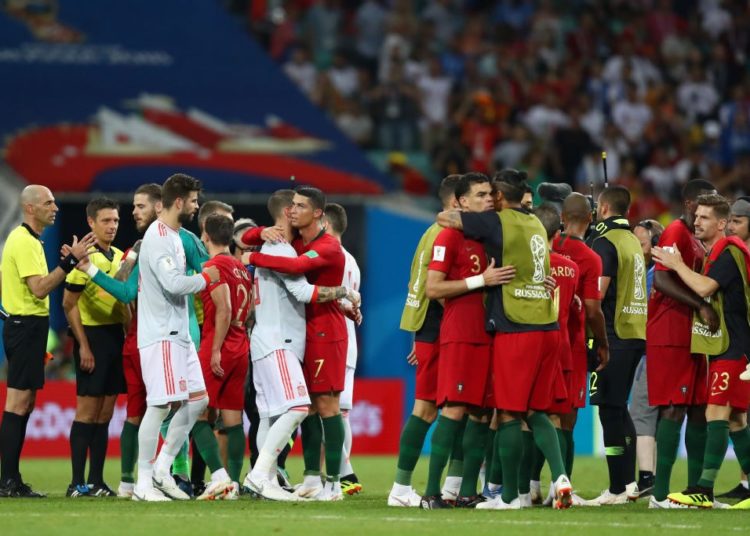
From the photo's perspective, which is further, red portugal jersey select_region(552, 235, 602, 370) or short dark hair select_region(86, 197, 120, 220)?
short dark hair select_region(86, 197, 120, 220)

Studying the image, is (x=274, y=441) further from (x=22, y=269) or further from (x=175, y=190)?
(x=22, y=269)

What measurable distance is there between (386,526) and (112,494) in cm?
347

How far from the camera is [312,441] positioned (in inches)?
470

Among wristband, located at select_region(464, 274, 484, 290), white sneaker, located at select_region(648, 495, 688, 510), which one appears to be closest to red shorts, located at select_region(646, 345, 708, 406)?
white sneaker, located at select_region(648, 495, 688, 510)

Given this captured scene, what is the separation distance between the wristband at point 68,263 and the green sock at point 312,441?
7.32 feet

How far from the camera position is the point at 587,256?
11.7m

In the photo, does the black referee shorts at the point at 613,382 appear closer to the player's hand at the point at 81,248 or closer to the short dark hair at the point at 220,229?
the short dark hair at the point at 220,229

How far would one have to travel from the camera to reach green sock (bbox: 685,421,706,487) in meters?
11.3

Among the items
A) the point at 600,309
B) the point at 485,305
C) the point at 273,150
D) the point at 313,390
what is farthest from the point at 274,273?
the point at 273,150

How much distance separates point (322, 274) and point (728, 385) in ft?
10.4

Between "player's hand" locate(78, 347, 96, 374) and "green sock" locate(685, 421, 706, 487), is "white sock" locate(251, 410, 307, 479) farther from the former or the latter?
"green sock" locate(685, 421, 706, 487)

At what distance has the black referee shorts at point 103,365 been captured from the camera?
1200 cm

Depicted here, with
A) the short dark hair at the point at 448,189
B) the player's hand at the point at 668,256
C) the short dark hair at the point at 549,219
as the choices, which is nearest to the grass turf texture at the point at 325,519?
the player's hand at the point at 668,256

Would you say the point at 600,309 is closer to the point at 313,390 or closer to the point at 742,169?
the point at 313,390
